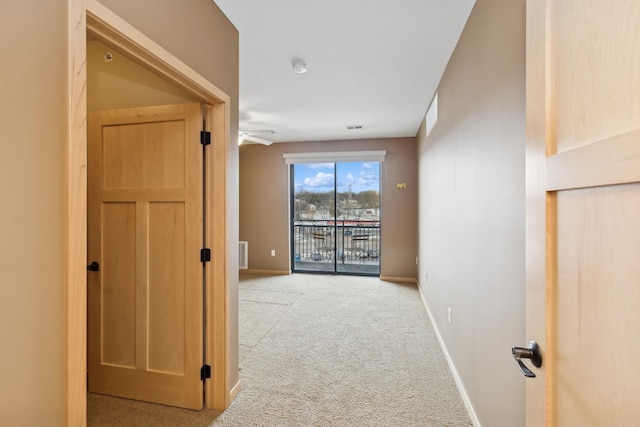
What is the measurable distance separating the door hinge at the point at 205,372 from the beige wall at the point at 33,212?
1096mm

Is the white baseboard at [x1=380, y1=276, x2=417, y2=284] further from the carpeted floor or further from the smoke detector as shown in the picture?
the smoke detector

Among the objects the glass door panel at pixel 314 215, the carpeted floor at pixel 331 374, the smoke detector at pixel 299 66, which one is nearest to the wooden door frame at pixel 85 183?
the carpeted floor at pixel 331 374

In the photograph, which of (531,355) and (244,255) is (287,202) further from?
(531,355)

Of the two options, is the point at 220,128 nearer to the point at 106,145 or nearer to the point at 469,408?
the point at 106,145

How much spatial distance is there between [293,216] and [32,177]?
198 inches

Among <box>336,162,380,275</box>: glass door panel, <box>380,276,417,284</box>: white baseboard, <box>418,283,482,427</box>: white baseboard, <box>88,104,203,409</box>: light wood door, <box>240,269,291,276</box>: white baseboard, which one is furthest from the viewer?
<box>240,269,291,276</box>: white baseboard

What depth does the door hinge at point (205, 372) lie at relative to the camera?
190cm

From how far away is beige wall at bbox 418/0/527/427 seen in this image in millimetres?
1250

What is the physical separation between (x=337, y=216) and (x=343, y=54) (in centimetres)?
365

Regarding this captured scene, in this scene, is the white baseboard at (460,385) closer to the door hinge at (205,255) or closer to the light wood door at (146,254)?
the light wood door at (146,254)

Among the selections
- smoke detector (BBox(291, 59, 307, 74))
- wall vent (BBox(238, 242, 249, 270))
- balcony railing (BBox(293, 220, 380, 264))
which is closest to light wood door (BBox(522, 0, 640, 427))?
smoke detector (BBox(291, 59, 307, 74))

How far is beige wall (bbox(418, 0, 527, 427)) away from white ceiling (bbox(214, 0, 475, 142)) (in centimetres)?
23

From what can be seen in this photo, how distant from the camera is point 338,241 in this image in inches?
226

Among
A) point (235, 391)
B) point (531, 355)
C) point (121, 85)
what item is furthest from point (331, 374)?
point (121, 85)
